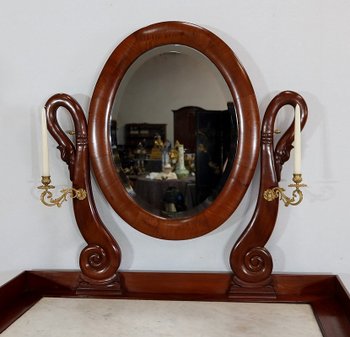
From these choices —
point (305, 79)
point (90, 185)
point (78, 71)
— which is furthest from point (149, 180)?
point (305, 79)

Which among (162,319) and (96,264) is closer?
(162,319)

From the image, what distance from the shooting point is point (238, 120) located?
28.2 inches

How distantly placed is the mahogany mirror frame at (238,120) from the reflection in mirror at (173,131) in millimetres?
13

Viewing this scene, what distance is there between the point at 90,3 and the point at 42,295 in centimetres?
64

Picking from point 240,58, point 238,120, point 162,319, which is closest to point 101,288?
point 162,319

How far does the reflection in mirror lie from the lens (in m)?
0.73

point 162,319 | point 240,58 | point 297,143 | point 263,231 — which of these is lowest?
point 162,319

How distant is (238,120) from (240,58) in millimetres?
140

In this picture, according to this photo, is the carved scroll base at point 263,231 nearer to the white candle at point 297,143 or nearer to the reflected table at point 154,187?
the white candle at point 297,143

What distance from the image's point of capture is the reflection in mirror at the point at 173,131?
0.73 metres

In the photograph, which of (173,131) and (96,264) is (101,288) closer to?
(96,264)

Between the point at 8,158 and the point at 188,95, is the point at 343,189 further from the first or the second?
the point at 8,158

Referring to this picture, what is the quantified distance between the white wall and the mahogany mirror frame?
5cm

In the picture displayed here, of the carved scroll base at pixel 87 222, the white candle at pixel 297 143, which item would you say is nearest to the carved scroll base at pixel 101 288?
the carved scroll base at pixel 87 222
